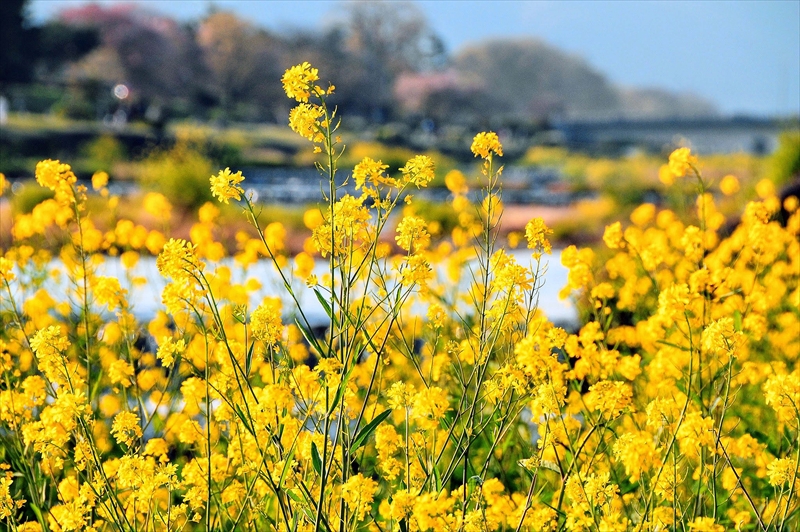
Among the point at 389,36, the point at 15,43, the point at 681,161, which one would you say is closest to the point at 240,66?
the point at 15,43

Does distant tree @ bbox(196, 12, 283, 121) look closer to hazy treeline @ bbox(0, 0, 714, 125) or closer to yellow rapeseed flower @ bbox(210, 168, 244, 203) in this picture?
hazy treeline @ bbox(0, 0, 714, 125)

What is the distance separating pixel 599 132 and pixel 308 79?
57.8m

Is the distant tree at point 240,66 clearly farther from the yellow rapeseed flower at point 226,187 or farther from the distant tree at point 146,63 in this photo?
the yellow rapeseed flower at point 226,187

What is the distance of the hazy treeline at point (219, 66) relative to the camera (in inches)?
1538

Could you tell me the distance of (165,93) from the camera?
50.4 meters

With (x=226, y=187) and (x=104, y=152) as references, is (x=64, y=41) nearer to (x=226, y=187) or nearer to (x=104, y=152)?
(x=104, y=152)

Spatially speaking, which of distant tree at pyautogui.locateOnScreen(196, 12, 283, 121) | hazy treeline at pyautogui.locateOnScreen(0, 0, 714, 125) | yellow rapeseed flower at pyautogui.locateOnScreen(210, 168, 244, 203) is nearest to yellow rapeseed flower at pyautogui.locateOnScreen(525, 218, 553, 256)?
yellow rapeseed flower at pyautogui.locateOnScreen(210, 168, 244, 203)

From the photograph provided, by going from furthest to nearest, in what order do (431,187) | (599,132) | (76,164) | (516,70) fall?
(516,70) → (599,132) → (76,164) → (431,187)

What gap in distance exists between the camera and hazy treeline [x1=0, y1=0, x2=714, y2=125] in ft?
128

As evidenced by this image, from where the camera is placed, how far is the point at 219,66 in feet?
170

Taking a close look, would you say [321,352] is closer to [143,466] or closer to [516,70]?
[143,466]

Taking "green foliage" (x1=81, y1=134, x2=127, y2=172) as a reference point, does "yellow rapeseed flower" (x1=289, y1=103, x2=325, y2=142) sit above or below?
above

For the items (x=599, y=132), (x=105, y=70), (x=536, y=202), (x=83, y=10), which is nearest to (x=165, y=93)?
(x=105, y=70)

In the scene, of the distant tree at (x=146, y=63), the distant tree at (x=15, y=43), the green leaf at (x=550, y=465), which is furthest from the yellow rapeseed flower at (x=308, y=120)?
the distant tree at (x=146, y=63)
